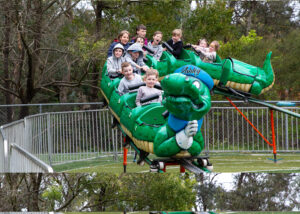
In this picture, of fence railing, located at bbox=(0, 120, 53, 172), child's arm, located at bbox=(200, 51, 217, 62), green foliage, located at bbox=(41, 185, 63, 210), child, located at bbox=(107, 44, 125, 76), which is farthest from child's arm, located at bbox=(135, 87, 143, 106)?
child's arm, located at bbox=(200, 51, 217, 62)

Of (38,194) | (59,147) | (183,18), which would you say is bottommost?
(59,147)

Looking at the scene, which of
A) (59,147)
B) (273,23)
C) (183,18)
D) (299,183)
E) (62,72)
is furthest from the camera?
(273,23)

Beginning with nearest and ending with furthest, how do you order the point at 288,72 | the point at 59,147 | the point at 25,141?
the point at 25,141
the point at 59,147
the point at 288,72

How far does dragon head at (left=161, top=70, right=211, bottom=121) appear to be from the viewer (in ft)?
13.0

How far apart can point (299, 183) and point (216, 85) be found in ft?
15.5

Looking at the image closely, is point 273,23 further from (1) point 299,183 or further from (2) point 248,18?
(1) point 299,183

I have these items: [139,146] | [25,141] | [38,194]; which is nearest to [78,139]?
[25,141]

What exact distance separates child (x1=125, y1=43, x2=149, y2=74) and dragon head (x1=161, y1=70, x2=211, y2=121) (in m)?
3.55

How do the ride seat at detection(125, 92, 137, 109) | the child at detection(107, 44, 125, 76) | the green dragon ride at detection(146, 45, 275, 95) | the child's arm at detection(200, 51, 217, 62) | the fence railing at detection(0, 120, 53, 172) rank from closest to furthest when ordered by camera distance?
the fence railing at detection(0, 120, 53, 172)
the ride seat at detection(125, 92, 137, 109)
the child at detection(107, 44, 125, 76)
the green dragon ride at detection(146, 45, 275, 95)
the child's arm at detection(200, 51, 217, 62)

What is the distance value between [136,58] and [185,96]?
4.04 m

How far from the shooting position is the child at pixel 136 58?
7809 mm

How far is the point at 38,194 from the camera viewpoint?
12.7ft

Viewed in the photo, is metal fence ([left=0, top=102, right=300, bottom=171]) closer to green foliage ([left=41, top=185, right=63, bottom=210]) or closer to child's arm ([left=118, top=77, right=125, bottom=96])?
child's arm ([left=118, top=77, right=125, bottom=96])

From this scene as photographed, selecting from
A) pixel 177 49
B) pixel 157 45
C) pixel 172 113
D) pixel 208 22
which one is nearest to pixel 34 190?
pixel 172 113
